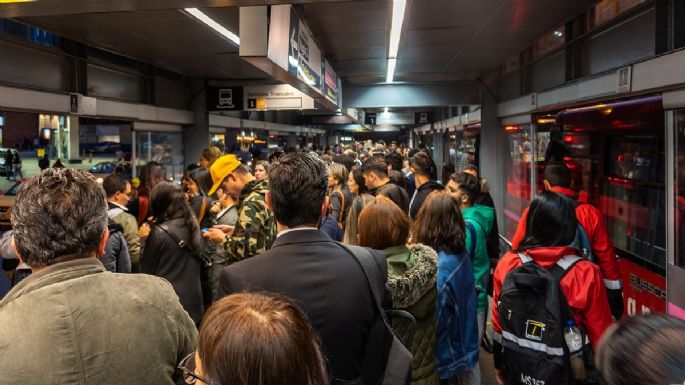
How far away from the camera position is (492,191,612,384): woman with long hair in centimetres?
248

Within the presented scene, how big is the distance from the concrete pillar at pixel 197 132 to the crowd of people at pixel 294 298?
21.0 feet

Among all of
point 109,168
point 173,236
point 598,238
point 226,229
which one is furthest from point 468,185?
point 109,168

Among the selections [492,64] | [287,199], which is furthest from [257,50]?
[492,64]

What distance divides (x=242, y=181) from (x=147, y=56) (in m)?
4.80

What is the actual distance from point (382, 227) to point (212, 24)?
398 centimetres

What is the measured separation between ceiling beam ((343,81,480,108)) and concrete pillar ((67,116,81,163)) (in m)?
Result: 5.59

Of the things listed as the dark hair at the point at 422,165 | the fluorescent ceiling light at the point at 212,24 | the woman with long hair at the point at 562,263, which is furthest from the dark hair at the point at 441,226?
the fluorescent ceiling light at the point at 212,24

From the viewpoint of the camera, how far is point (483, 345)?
4.89 m

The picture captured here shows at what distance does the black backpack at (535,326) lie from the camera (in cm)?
235

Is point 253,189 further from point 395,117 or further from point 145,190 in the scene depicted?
point 395,117

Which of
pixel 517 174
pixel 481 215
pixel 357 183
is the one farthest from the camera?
pixel 517 174

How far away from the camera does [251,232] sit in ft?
9.76

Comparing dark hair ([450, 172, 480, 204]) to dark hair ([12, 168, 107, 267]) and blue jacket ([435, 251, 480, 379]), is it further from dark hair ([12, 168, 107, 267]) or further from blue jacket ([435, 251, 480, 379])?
dark hair ([12, 168, 107, 267])

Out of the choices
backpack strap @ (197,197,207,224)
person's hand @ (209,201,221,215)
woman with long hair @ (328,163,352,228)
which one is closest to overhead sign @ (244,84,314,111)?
woman with long hair @ (328,163,352,228)
